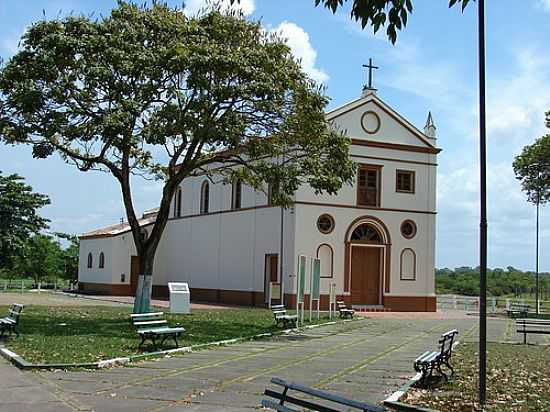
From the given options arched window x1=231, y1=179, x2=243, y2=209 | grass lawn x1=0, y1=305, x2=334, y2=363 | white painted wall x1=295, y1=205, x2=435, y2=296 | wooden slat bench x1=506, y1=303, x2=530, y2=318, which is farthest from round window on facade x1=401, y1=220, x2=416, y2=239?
grass lawn x1=0, y1=305, x2=334, y2=363

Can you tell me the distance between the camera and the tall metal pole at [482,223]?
34.9 feet

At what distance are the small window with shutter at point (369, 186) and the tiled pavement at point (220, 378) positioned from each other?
57.7 ft

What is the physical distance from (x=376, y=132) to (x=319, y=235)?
5.57m

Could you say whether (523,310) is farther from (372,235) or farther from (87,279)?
(87,279)

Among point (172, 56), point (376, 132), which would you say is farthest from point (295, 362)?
point (376, 132)

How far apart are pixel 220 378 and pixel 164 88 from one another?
10.6m

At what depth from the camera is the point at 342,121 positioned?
3691 cm

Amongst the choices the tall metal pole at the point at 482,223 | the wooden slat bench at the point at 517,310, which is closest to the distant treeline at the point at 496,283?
the wooden slat bench at the point at 517,310

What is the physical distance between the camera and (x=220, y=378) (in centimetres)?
1305

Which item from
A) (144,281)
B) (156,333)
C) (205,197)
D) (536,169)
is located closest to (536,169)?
(536,169)

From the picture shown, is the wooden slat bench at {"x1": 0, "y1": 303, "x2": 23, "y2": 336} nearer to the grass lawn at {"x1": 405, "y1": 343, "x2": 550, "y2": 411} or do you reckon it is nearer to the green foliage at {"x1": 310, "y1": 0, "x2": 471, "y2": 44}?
the grass lawn at {"x1": 405, "y1": 343, "x2": 550, "y2": 411}

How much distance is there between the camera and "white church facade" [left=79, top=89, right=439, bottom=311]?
36594mm

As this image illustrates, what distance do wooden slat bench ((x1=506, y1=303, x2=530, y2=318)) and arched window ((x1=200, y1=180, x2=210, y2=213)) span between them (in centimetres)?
1670

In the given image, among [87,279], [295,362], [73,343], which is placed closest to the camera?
→ [295,362]
